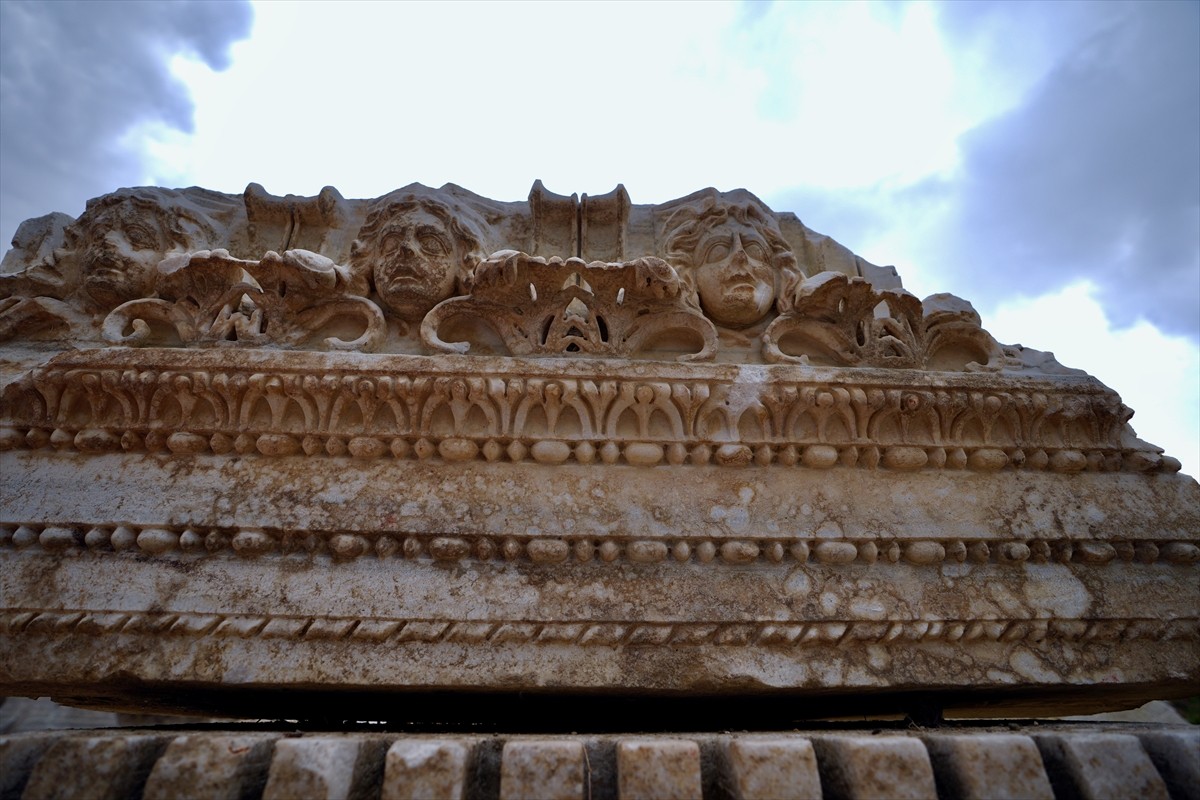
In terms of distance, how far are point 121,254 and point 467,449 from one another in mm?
1592

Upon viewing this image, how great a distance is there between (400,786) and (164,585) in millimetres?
1021

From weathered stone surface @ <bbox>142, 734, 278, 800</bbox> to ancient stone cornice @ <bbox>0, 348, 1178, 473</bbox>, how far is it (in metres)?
0.86

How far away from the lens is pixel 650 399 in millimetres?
1934

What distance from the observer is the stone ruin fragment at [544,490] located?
1.64 meters

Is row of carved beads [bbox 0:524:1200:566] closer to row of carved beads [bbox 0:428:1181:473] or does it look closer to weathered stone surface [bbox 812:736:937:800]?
row of carved beads [bbox 0:428:1181:473]

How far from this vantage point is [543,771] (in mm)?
1169

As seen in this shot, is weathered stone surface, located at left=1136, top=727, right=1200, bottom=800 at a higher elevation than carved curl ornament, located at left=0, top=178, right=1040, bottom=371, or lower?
lower

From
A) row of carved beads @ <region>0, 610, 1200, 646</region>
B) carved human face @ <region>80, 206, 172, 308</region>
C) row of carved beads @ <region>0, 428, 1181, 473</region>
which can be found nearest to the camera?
row of carved beads @ <region>0, 610, 1200, 646</region>

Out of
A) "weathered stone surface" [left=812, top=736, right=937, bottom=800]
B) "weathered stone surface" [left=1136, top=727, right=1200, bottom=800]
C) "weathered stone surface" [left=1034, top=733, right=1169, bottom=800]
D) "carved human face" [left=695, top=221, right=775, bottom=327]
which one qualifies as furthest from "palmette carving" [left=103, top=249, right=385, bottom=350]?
"weathered stone surface" [left=1136, top=727, right=1200, bottom=800]

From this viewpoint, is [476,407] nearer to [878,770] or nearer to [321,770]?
[321,770]

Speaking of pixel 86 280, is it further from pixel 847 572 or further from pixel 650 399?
pixel 847 572

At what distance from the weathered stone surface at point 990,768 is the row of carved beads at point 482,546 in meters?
0.60

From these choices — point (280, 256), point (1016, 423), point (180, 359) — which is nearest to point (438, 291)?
point (280, 256)

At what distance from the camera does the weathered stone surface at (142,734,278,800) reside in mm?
1138
